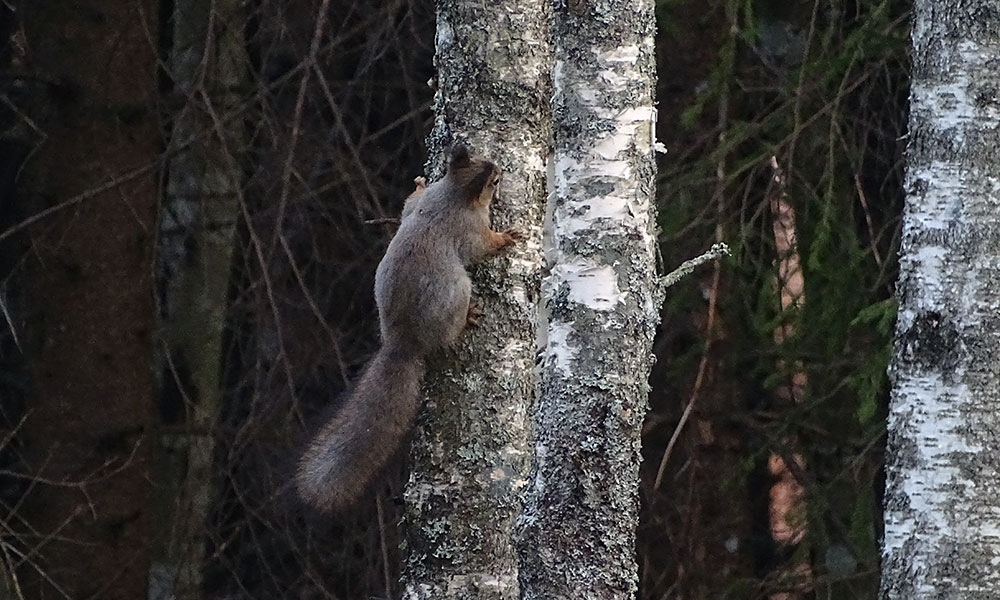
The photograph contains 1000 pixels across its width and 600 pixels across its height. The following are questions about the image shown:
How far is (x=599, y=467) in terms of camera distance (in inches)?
90.9

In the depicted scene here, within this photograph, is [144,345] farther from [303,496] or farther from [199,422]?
[303,496]

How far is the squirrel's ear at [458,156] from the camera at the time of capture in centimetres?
Result: 254

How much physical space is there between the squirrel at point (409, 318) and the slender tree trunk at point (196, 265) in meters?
2.20

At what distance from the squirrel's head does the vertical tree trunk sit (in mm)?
2917

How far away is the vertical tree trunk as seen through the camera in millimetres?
5312

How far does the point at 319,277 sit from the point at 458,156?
315cm

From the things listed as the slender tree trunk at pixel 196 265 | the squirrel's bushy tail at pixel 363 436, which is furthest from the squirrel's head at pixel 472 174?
the slender tree trunk at pixel 196 265

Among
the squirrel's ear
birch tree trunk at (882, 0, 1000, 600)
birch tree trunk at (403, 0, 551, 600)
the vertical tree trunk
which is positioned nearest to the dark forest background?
the vertical tree trunk

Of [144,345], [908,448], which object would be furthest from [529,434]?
[144,345]

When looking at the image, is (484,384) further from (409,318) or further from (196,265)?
(196,265)

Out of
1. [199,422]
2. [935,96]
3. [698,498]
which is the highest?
[935,96]

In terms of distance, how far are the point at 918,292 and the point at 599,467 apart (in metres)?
0.98

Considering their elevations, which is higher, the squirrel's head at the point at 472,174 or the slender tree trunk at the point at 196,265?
the squirrel's head at the point at 472,174

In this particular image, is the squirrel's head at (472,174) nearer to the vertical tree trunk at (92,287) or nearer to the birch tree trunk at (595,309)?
the birch tree trunk at (595,309)
